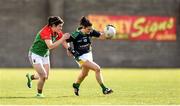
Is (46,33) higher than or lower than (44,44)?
higher

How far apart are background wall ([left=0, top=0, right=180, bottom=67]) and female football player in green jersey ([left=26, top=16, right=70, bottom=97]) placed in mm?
21451

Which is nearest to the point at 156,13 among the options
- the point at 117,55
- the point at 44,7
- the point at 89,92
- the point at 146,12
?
the point at 146,12

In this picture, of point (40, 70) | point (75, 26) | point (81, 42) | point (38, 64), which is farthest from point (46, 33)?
point (75, 26)

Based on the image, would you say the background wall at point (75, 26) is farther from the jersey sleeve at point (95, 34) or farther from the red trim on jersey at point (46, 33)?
the red trim on jersey at point (46, 33)

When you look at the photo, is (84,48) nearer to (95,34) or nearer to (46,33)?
(95,34)

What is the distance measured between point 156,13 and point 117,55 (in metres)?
3.18

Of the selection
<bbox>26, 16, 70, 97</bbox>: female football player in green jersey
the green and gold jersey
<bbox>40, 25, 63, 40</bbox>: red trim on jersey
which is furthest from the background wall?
<bbox>40, 25, 63, 40</bbox>: red trim on jersey

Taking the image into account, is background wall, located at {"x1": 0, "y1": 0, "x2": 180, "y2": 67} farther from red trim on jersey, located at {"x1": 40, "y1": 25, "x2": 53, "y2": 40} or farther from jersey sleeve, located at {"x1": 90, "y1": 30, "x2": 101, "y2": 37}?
red trim on jersey, located at {"x1": 40, "y1": 25, "x2": 53, "y2": 40}

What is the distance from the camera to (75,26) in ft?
123

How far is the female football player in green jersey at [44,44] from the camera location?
50.3ft

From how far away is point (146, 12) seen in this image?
126 ft

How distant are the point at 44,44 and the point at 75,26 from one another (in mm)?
21754

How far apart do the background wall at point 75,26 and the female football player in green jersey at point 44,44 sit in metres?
21.5

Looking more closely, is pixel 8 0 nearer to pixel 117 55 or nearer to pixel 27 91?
pixel 117 55
